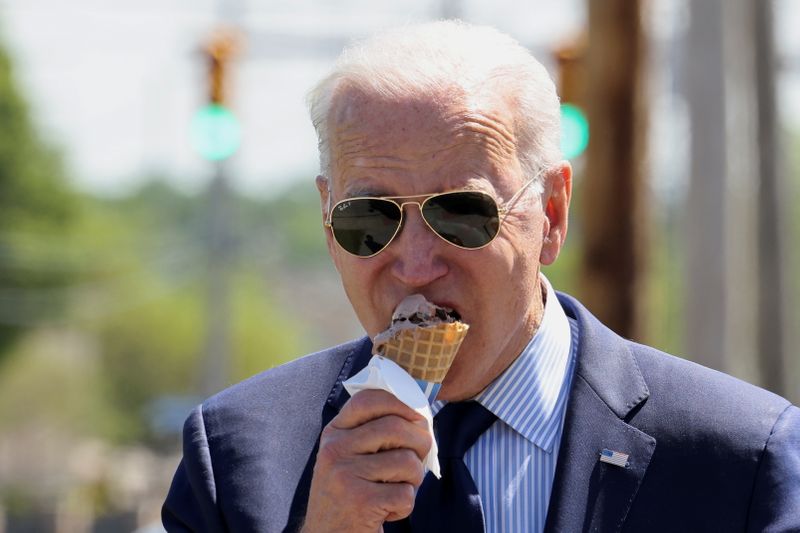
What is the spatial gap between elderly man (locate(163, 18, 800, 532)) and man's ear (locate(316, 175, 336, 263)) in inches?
2.0

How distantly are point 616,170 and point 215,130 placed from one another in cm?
687

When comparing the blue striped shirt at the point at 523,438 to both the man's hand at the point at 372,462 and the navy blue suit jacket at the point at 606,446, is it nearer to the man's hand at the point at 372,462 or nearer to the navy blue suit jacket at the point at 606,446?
the navy blue suit jacket at the point at 606,446

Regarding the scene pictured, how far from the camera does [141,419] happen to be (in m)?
62.6

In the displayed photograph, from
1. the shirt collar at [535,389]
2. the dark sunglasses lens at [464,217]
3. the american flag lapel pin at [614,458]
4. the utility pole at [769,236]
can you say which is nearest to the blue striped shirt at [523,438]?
the shirt collar at [535,389]

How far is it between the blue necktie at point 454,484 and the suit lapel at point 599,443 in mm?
167

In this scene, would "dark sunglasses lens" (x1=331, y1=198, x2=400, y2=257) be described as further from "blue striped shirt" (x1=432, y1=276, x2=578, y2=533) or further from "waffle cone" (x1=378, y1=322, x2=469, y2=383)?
"blue striped shirt" (x1=432, y1=276, x2=578, y2=533)

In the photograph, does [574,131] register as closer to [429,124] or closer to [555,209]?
[555,209]

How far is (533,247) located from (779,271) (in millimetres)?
9644

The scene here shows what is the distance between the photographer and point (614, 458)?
2904 mm

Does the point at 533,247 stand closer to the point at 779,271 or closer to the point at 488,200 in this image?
the point at 488,200

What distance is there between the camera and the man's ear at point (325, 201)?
3.17 meters

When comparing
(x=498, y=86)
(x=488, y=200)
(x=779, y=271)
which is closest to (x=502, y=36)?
(x=498, y=86)

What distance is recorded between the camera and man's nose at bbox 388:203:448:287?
9.46 ft

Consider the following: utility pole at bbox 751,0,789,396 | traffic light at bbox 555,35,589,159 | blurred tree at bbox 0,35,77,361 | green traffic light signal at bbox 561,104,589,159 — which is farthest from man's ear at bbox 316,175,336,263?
blurred tree at bbox 0,35,77,361
